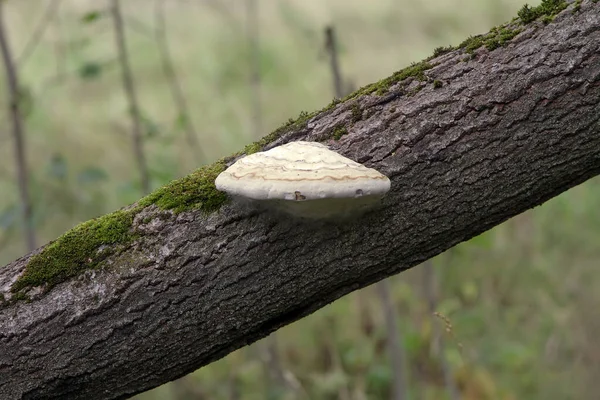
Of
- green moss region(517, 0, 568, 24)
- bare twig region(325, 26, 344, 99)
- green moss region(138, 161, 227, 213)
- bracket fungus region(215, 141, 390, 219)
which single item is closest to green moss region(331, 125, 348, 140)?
bracket fungus region(215, 141, 390, 219)

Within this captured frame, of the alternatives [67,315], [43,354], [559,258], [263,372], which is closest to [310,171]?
[67,315]

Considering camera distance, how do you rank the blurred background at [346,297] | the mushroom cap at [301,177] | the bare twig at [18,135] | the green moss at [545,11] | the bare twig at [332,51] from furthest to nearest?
the blurred background at [346,297] < the bare twig at [18,135] < the bare twig at [332,51] < the green moss at [545,11] < the mushroom cap at [301,177]

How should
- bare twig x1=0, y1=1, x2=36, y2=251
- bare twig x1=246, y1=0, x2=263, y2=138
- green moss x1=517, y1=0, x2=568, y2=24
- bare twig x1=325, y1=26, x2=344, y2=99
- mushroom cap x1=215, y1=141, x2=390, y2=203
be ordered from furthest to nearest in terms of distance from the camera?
bare twig x1=246, y1=0, x2=263, y2=138 < bare twig x1=0, y1=1, x2=36, y2=251 < bare twig x1=325, y1=26, x2=344, y2=99 < green moss x1=517, y1=0, x2=568, y2=24 < mushroom cap x1=215, y1=141, x2=390, y2=203

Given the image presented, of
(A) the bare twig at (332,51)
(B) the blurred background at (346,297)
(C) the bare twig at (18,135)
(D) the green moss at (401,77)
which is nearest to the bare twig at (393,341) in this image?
(B) the blurred background at (346,297)

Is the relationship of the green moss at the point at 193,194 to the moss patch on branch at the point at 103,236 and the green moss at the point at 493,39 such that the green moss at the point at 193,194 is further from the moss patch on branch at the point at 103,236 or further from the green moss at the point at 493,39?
the green moss at the point at 493,39

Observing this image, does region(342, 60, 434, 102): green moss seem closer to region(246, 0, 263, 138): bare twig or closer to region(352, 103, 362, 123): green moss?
region(352, 103, 362, 123): green moss

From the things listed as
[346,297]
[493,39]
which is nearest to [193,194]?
[493,39]
